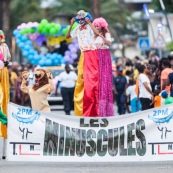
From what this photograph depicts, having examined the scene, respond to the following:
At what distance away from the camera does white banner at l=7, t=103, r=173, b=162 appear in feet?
46.5

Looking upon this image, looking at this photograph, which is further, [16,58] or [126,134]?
[16,58]

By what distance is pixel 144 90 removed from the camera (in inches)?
818

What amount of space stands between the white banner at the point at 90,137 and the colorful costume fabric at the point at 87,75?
288cm

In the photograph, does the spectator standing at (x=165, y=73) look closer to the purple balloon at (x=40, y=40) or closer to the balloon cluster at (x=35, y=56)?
the balloon cluster at (x=35, y=56)

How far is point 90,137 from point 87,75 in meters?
3.03

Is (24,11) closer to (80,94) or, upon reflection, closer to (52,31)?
(52,31)

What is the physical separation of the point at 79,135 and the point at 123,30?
255 ft

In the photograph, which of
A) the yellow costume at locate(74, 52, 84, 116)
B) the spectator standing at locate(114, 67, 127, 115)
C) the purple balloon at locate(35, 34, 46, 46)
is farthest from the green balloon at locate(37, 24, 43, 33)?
the yellow costume at locate(74, 52, 84, 116)

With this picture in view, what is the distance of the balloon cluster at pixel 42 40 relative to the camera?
34.2 m

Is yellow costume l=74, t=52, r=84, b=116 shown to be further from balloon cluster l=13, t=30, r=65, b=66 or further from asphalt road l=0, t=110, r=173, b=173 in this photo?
balloon cluster l=13, t=30, r=65, b=66

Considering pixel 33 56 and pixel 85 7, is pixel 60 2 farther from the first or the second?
pixel 33 56

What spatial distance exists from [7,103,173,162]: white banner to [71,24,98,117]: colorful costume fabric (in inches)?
114

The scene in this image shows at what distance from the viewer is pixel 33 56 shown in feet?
117

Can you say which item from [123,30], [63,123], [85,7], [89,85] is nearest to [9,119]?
[63,123]
